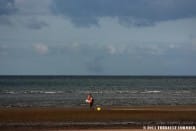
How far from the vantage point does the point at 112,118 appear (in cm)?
3941

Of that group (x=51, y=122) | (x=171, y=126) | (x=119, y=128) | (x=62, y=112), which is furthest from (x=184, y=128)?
(x=62, y=112)

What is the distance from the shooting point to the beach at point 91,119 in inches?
1340

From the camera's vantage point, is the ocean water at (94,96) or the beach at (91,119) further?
the ocean water at (94,96)

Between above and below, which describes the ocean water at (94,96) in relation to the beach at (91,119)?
above

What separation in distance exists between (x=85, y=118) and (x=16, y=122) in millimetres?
5391

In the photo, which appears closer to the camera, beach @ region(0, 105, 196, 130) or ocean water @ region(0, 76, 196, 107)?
beach @ region(0, 105, 196, 130)

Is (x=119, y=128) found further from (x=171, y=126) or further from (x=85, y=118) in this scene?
(x=85, y=118)

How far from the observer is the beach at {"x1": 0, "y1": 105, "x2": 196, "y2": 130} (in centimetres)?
3403

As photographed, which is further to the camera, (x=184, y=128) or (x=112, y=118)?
(x=112, y=118)

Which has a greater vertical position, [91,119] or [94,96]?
[94,96]

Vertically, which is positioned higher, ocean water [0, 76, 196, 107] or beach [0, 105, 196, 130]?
ocean water [0, 76, 196, 107]

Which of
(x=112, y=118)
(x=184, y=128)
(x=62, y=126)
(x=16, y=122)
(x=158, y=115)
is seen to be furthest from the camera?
(x=158, y=115)

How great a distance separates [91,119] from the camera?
3888 centimetres

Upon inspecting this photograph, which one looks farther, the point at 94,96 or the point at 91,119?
the point at 94,96
